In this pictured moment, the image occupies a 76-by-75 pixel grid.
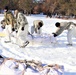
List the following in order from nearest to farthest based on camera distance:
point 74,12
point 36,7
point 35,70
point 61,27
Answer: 1. point 35,70
2. point 61,27
3. point 74,12
4. point 36,7

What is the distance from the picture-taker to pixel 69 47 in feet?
32.8

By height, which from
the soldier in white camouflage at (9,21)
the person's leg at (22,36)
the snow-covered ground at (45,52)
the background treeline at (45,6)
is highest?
the soldier in white camouflage at (9,21)

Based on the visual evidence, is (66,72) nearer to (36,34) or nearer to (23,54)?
(23,54)

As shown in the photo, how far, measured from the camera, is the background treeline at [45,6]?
4434 centimetres

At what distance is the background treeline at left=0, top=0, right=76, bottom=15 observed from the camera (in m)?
44.3

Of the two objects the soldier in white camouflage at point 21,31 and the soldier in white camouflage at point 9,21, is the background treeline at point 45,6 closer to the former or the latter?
the soldier in white camouflage at point 9,21

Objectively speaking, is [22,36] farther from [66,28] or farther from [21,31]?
[66,28]

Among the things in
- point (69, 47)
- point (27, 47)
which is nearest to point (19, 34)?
point (27, 47)

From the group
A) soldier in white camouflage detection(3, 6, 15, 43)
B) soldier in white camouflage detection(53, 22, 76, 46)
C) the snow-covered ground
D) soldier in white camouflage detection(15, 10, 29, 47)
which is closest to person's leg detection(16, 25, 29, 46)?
soldier in white camouflage detection(15, 10, 29, 47)

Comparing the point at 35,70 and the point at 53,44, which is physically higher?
the point at 35,70

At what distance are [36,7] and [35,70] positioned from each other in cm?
5969

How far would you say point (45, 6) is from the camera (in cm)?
5872

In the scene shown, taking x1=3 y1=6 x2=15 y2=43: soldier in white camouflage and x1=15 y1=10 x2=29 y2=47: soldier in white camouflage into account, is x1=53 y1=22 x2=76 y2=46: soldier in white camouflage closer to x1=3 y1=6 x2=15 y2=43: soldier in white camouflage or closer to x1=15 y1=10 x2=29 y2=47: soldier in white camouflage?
x1=15 y1=10 x2=29 y2=47: soldier in white camouflage

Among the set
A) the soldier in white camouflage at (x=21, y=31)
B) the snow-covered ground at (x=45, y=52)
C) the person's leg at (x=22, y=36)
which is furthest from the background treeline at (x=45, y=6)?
the person's leg at (x=22, y=36)
